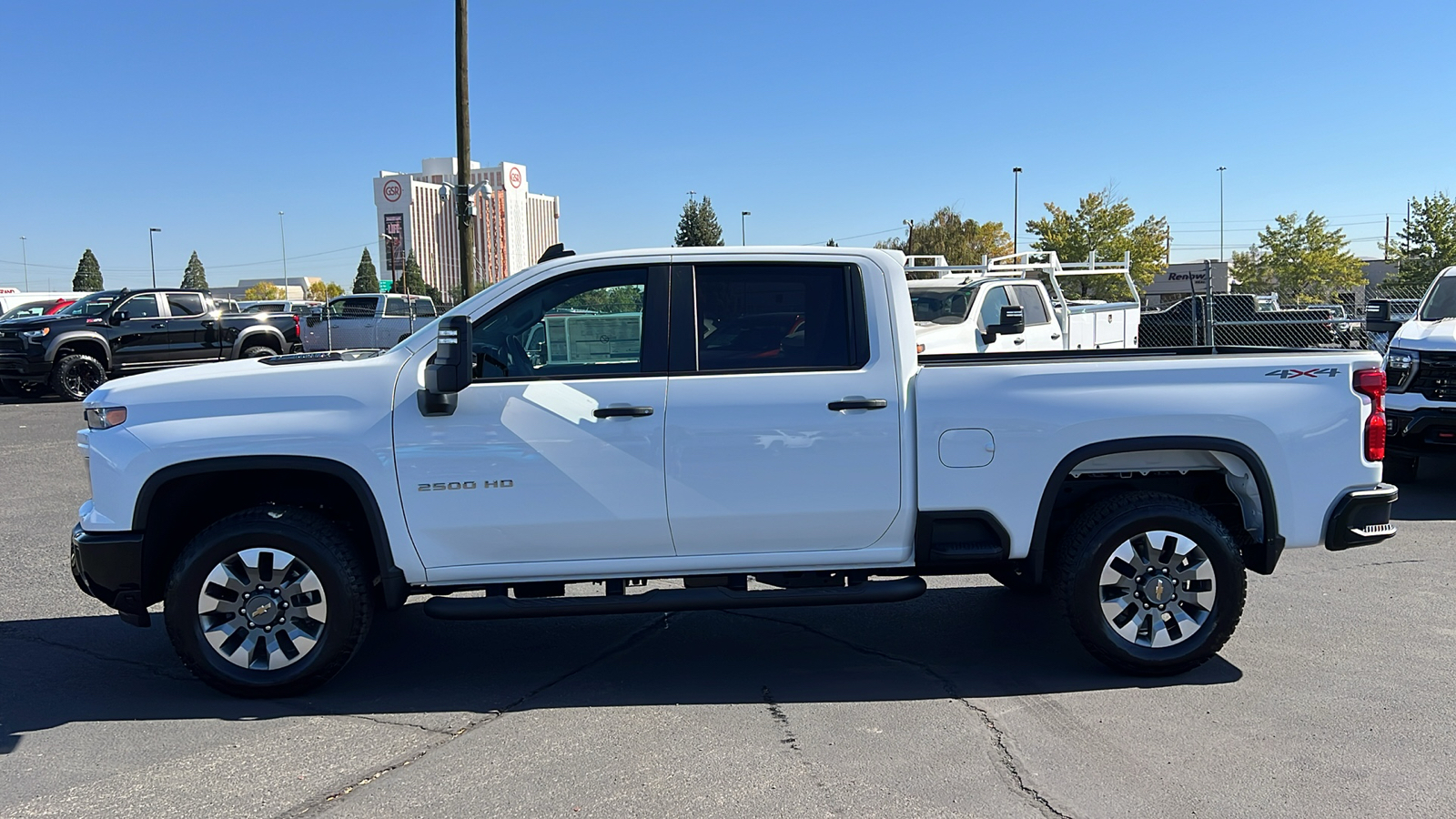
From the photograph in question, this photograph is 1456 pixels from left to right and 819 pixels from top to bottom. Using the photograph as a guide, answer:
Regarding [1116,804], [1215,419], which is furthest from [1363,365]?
[1116,804]

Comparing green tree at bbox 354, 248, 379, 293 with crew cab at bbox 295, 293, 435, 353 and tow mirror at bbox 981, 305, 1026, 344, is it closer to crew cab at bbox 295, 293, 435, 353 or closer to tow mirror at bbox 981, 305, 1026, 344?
crew cab at bbox 295, 293, 435, 353

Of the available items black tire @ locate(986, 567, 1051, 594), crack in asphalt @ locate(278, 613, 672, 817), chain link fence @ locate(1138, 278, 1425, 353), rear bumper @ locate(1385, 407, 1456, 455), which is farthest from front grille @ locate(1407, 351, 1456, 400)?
crack in asphalt @ locate(278, 613, 672, 817)

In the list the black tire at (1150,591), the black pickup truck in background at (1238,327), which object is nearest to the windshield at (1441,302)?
the black pickup truck in background at (1238,327)

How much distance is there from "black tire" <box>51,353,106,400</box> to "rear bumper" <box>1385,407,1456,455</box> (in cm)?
1868

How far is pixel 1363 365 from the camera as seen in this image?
4.80 meters

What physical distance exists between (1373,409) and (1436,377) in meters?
5.01

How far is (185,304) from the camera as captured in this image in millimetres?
20422

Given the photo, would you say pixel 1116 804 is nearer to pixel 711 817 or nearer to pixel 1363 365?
pixel 711 817

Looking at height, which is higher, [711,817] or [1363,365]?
[1363,365]

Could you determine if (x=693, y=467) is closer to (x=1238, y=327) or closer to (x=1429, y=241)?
(x=1238, y=327)

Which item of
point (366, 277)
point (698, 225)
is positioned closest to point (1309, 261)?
point (698, 225)

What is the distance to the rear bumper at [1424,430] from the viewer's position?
8.77 meters

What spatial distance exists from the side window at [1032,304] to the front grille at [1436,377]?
240 inches

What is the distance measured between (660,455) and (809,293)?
1.00 meters
